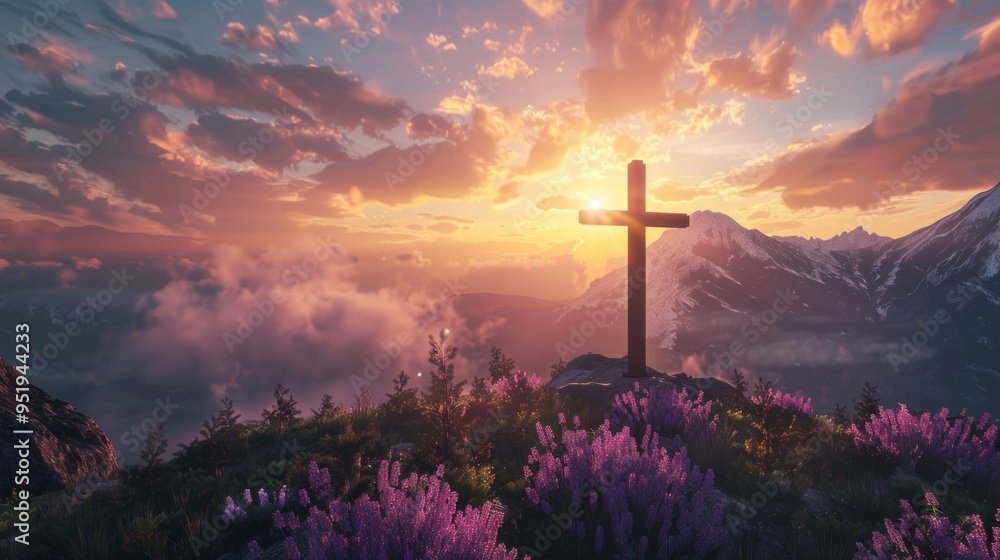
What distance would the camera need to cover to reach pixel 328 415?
10.2 m

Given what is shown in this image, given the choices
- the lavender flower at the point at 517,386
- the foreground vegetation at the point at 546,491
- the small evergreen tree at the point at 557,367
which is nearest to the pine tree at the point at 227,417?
the foreground vegetation at the point at 546,491

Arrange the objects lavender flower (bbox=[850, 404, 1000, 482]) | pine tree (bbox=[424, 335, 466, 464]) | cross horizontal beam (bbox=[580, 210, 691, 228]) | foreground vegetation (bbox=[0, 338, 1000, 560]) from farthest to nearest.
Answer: cross horizontal beam (bbox=[580, 210, 691, 228]) → lavender flower (bbox=[850, 404, 1000, 482]) → pine tree (bbox=[424, 335, 466, 464]) → foreground vegetation (bbox=[0, 338, 1000, 560])

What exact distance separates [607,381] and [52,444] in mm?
10049

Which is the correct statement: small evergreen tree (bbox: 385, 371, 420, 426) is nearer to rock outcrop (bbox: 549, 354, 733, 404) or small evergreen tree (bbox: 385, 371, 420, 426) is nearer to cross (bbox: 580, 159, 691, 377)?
rock outcrop (bbox: 549, 354, 733, 404)

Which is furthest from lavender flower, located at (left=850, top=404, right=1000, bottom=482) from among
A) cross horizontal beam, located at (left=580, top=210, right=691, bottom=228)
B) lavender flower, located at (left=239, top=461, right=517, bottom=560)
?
lavender flower, located at (left=239, top=461, right=517, bottom=560)

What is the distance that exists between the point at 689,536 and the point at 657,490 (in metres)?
0.37

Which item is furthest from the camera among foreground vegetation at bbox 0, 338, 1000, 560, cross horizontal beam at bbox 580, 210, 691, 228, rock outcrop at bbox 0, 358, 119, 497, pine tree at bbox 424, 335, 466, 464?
cross horizontal beam at bbox 580, 210, 691, 228

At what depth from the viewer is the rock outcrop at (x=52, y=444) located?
715 cm

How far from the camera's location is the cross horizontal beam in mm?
10992

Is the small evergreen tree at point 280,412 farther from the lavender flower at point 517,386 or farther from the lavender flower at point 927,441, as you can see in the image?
the lavender flower at point 927,441

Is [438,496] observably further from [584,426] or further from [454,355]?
[584,426]

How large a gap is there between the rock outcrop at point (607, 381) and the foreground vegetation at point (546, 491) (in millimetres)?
953

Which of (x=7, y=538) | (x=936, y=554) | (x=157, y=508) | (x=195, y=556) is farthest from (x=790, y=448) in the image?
(x=7, y=538)

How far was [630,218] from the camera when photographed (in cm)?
1131
